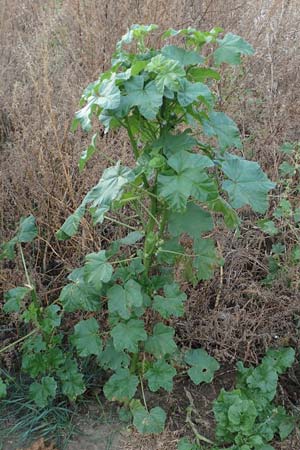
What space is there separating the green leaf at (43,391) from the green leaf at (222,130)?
1.19m

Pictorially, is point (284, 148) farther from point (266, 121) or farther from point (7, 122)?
point (7, 122)

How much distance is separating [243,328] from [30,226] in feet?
3.50

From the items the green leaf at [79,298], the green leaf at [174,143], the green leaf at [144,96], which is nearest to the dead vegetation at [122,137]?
the green leaf at [79,298]

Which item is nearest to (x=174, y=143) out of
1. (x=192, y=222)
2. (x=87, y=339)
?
(x=192, y=222)

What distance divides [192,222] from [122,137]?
1.04m

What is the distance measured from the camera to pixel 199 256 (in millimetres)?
2137

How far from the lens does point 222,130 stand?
1.95 m

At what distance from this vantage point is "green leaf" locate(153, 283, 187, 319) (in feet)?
7.01

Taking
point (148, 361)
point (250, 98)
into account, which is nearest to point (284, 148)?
point (250, 98)

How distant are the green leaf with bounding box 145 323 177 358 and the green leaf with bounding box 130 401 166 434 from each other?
0.83 ft

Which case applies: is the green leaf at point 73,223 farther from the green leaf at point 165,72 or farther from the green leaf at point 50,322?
the green leaf at point 165,72

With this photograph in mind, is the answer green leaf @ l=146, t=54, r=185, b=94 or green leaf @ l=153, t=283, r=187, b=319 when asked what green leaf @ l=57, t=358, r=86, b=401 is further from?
green leaf @ l=146, t=54, r=185, b=94

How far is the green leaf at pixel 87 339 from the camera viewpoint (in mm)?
2191

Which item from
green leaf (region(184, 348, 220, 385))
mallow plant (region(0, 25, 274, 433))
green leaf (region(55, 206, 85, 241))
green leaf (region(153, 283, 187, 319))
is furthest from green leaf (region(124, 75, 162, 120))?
green leaf (region(184, 348, 220, 385))
